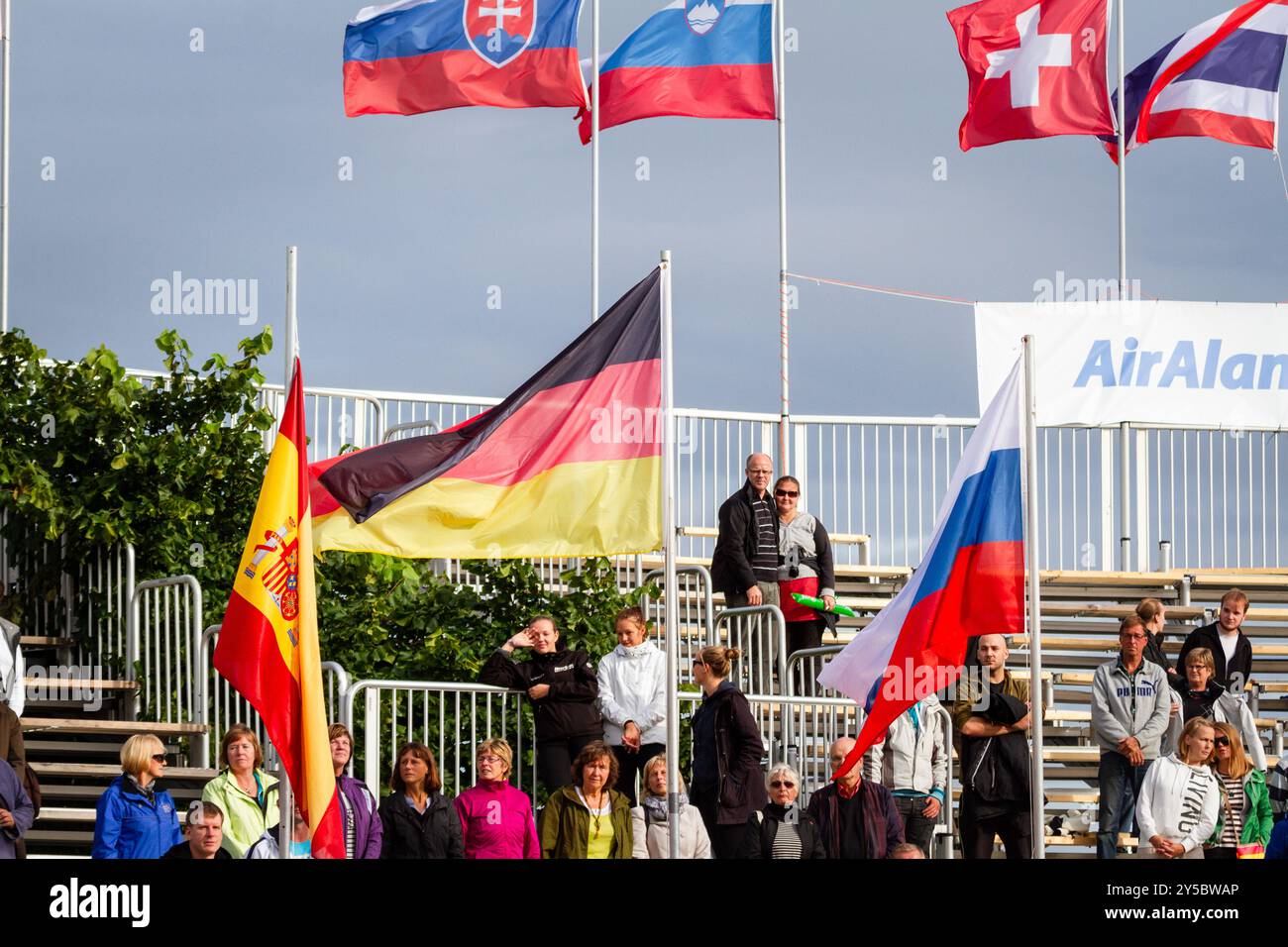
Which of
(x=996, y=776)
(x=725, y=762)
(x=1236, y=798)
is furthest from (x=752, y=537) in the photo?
(x=1236, y=798)

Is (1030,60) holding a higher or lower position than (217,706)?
higher

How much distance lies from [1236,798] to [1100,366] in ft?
31.3

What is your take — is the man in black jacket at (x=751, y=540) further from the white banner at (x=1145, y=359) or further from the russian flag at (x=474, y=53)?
the russian flag at (x=474, y=53)

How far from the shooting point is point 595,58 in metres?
22.4

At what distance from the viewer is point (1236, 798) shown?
13.0 meters

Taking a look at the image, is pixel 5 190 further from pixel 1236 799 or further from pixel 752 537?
pixel 1236 799

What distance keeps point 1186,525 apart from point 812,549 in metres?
7.95

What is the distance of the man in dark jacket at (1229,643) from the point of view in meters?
15.6

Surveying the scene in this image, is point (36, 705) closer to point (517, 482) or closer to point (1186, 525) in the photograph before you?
point (517, 482)

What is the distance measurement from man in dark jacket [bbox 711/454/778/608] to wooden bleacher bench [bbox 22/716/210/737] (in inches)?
161

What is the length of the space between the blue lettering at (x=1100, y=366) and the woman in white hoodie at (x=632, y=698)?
928 cm

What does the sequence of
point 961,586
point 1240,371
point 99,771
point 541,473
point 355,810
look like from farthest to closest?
point 1240,371
point 99,771
point 355,810
point 961,586
point 541,473

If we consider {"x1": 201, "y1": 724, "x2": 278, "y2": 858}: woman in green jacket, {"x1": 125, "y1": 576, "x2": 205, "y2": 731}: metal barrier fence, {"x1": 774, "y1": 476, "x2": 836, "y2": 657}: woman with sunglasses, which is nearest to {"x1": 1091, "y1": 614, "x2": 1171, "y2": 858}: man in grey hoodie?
{"x1": 774, "y1": 476, "x2": 836, "y2": 657}: woman with sunglasses
